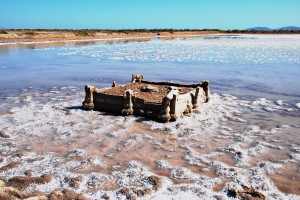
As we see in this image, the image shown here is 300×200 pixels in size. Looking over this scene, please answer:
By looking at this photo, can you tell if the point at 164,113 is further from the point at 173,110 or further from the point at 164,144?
the point at 164,144

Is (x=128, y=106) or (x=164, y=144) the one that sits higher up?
(x=128, y=106)

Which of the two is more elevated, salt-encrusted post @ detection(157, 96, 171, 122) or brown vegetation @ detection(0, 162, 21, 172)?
salt-encrusted post @ detection(157, 96, 171, 122)

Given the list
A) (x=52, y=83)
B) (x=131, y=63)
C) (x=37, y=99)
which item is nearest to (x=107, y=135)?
(x=37, y=99)

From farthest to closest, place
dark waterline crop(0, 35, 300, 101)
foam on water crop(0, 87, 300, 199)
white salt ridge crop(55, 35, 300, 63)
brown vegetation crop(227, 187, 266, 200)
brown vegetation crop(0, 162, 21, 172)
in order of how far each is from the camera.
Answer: white salt ridge crop(55, 35, 300, 63) → dark waterline crop(0, 35, 300, 101) → brown vegetation crop(0, 162, 21, 172) → foam on water crop(0, 87, 300, 199) → brown vegetation crop(227, 187, 266, 200)

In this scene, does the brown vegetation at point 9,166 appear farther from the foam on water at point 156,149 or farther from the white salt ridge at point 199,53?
the white salt ridge at point 199,53

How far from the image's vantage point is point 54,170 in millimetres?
6285

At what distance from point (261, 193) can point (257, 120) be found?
4550mm

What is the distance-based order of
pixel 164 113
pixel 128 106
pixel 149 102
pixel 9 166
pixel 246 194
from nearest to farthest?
pixel 246 194 → pixel 9 166 → pixel 164 113 → pixel 149 102 → pixel 128 106

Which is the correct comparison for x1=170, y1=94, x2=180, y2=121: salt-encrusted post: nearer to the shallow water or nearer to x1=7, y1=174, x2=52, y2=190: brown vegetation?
the shallow water

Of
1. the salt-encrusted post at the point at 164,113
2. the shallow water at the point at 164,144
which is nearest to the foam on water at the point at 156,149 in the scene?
the shallow water at the point at 164,144

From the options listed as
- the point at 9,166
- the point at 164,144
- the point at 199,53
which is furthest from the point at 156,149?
the point at 199,53

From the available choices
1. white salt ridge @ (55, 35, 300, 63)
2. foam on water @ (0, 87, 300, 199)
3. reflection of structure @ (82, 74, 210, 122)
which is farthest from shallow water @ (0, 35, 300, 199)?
white salt ridge @ (55, 35, 300, 63)

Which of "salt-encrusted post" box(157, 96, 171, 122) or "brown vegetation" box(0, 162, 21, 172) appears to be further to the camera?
"salt-encrusted post" box(157, 96, 171, 122)

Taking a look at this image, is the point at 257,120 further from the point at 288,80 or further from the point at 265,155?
the point at 288,80
